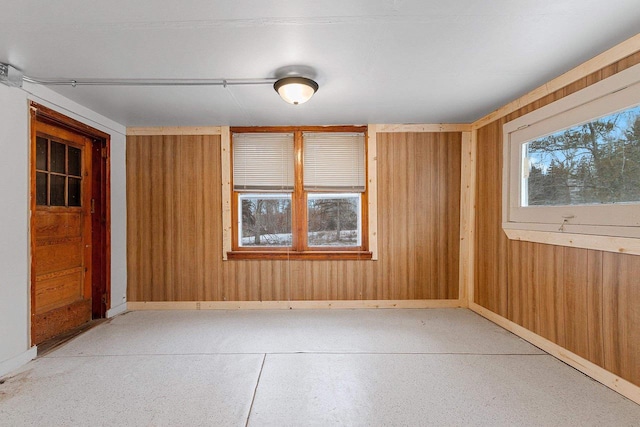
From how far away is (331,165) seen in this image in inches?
148

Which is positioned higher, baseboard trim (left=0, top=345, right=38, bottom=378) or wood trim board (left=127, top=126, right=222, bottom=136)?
wood trim board (left=127, top=126, right=222, bottom=136)

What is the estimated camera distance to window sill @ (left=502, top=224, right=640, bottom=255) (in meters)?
1.90

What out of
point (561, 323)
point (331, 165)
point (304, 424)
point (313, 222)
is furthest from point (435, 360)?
point (331, 165)

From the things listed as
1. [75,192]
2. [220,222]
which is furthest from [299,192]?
[75,192]

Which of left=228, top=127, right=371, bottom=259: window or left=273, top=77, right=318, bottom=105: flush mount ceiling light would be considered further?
left=228, top=127, right=371, bottom=259: window

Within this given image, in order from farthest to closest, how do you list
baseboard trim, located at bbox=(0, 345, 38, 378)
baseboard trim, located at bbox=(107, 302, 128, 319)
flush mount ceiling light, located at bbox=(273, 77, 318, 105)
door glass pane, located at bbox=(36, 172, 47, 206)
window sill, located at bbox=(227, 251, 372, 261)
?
window sill, located at bbox=(227, 251, 372, 261) < baseboard trim, located at bbox=(107, 302, 128, 319) < door glass pane, located at bbox=(36, 172, 47, 206) < flush mount ceiling light, located at bbox=(273, 77, 318, 105) < baseboard trim, located at bbox=(0, 345, 38, 378)

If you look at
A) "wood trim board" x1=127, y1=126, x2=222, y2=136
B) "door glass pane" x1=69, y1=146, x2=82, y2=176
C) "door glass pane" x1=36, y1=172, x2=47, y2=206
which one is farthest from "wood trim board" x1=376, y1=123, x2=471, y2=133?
"door glass pane" x1=36, y1=172, x2=47, y2=206

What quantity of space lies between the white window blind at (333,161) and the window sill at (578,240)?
1767 mm

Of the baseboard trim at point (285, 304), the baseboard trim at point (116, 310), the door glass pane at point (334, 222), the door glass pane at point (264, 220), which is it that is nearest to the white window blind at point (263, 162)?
the door glass pane at point (264, 220)

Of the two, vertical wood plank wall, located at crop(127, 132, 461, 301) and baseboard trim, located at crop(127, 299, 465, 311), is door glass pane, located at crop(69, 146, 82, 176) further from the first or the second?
baseboard trim, located at crop(127, 299, 465, 311)

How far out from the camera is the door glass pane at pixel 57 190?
2.84 meters

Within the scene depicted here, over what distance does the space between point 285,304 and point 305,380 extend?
1.64 meters

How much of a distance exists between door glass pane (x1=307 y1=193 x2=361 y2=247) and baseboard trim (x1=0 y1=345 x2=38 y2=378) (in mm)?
2767

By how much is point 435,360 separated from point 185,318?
8.88ft
